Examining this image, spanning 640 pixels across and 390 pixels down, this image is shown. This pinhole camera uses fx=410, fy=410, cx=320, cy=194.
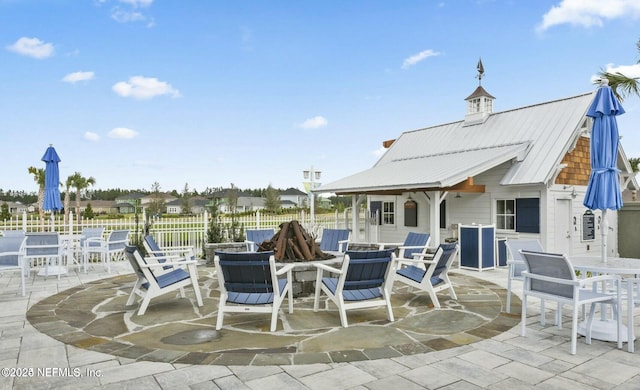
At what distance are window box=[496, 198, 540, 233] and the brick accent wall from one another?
973 millimetres

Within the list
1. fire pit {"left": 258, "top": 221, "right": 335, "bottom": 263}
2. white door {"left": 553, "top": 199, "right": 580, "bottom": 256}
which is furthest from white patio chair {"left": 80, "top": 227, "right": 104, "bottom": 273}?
white door {"left": 553, "top": 199, "right": 580, "bottom": 256}

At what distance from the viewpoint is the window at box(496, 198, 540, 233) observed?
35.1ft

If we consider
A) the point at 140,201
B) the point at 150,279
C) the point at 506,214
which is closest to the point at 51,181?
the point at 140,201

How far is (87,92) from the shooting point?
46.4ft

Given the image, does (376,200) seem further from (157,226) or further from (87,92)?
(87,92)

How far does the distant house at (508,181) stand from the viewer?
1054 cm

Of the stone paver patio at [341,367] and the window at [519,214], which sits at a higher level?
the window at [519,214]

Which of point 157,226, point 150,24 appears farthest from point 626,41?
point 157,226

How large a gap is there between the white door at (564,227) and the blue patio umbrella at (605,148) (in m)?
6.15

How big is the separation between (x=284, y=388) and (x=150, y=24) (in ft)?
41.3

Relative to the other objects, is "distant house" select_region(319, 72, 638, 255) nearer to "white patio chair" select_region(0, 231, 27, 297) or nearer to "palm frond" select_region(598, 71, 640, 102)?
"palm frond" select_region(598, 71, 640, 102)

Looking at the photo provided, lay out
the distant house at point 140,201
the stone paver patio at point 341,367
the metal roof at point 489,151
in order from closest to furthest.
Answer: the stone paver patio at point 341,367, the metal roof at point 489,151, the distant house at point 140,201

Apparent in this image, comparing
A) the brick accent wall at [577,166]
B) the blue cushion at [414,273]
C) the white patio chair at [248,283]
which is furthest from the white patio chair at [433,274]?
the brick accent wall at [577,166]

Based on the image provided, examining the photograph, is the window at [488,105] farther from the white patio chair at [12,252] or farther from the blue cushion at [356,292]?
the white patio chair at [12,252]
